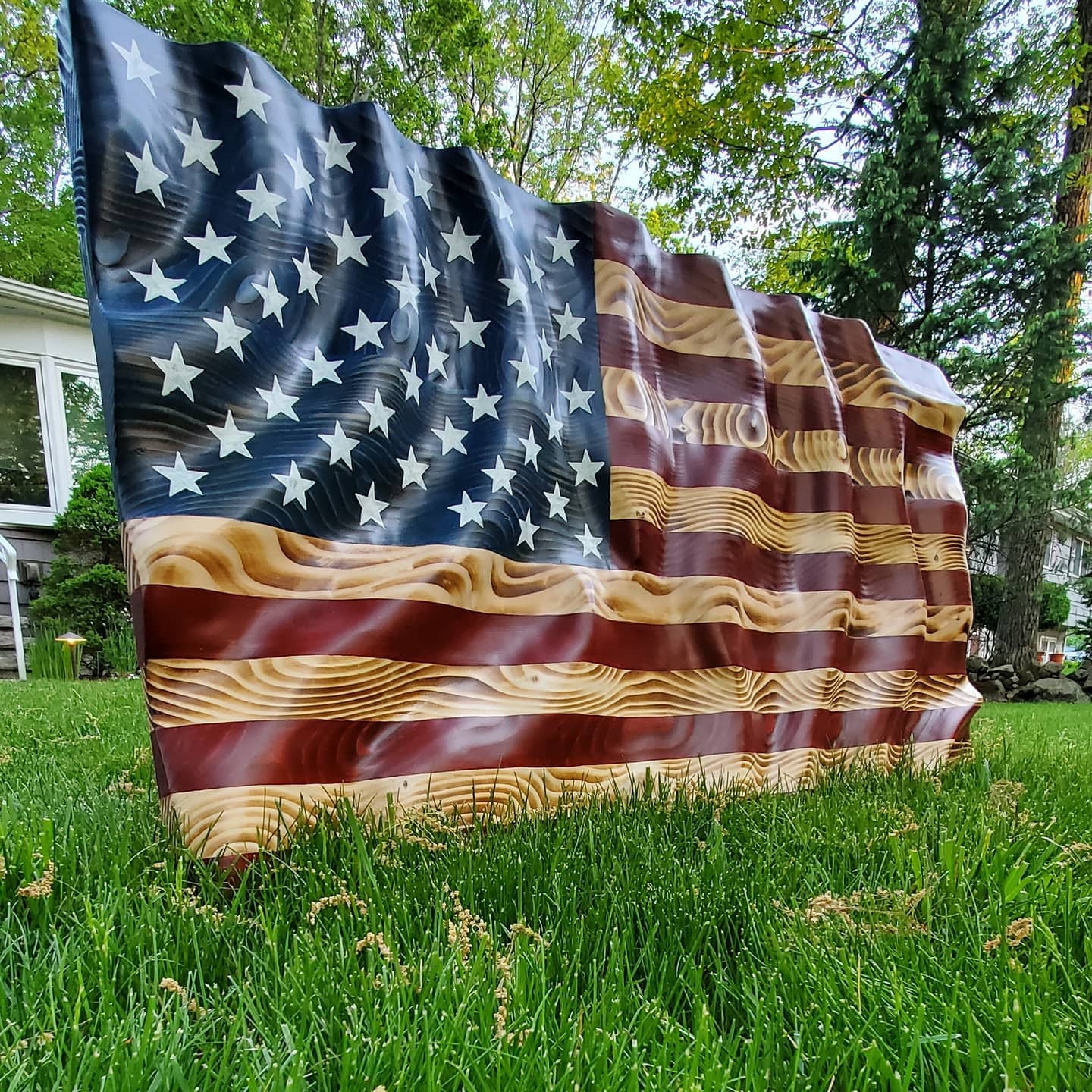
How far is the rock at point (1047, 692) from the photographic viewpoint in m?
7.23

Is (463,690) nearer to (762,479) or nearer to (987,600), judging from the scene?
(762,479)

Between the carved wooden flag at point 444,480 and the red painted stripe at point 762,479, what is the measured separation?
11 mm

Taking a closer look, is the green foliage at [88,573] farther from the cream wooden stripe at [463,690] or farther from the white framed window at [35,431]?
the cream wooden stripe at [463,690]

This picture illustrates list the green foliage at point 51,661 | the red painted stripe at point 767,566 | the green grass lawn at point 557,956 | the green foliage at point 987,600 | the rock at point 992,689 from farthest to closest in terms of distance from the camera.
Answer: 1. the green foliage at point 987,600
2. the rock at point 992,689
3. the green foliage at point 51,661
4. the red painted stripe at point 767,566
5. the green grass lawn at point 557,956

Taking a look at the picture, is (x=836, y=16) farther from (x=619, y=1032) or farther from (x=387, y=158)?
(x=619, y=1032)

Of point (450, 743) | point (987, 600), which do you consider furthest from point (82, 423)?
point (987, 600)

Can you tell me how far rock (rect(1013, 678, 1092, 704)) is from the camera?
23.7 ft

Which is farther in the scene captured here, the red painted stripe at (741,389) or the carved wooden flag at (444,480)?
the red painted stripe at (741,389)

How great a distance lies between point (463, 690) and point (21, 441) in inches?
301

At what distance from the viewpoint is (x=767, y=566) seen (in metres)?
1.94

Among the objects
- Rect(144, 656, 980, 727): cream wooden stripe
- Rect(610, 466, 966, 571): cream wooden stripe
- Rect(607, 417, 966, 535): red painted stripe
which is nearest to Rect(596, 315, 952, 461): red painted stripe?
Result: Rect(607, 417, 966, 535): red painted stripe

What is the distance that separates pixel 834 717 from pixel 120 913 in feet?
5.97

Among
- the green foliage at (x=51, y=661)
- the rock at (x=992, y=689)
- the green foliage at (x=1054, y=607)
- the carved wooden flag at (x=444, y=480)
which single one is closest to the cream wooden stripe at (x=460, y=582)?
the carved wooden flag at (x=444, y=480)

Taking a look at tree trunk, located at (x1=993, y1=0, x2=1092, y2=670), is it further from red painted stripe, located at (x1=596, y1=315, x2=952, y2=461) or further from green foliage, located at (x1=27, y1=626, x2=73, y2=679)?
green foliage, located at (x1=27, y1=626, x2=73, y2=679)
